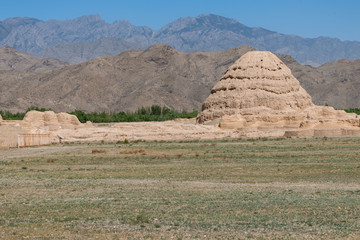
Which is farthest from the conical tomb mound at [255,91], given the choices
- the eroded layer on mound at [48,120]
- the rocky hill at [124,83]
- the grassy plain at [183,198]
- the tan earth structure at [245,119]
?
the rocky hill at [124,83]

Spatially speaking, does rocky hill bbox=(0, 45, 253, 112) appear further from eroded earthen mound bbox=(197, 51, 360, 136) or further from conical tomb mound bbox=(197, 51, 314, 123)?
eroded earthen mound bbox=(197, 51, 360, 136)

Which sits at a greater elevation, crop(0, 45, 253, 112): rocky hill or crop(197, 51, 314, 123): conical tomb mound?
crop(0, 45, 253, 112): rocky hill

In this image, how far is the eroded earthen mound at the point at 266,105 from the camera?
4947cm

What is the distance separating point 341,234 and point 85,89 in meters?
141

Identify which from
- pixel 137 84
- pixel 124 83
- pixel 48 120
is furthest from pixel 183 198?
pixel 124 83

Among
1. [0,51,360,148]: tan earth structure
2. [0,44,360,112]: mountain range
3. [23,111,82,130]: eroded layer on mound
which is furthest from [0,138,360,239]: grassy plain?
[0,44,360,112]: mountain range

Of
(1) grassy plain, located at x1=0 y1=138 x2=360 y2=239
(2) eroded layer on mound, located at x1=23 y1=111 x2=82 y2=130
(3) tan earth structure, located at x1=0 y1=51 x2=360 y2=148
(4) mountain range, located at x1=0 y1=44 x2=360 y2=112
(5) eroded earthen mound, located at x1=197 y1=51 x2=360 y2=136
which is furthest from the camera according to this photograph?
(4) mountain range, located at x1=0 y1=44 x2=360 y2=112

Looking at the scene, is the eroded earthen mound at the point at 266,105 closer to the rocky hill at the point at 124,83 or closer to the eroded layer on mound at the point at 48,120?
the eroded layer on mound at the point at 48,120

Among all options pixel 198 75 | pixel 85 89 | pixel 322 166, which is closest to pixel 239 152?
pixel 322 166

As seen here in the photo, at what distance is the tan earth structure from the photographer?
47.7m

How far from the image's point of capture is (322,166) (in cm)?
2414

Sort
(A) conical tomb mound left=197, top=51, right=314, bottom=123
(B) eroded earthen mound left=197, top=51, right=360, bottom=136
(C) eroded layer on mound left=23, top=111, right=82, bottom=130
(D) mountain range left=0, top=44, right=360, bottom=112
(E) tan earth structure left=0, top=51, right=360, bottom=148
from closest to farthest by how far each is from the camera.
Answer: (E) tan earth structure left=0, top=51, right=360, bottom=148
(B) eroded earthen mound left=197, top=51, right=360, bottom=136
(A) conical tomb mound left=197, top=51, right=314, bottom=123
(C) eroded layer on mound left=23, top=111, right=82, bottom=130
(D) mountain range left=0, top=44, right=360, bottom=112

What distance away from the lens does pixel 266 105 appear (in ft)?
178

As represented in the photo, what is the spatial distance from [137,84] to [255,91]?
10248 centimetres
